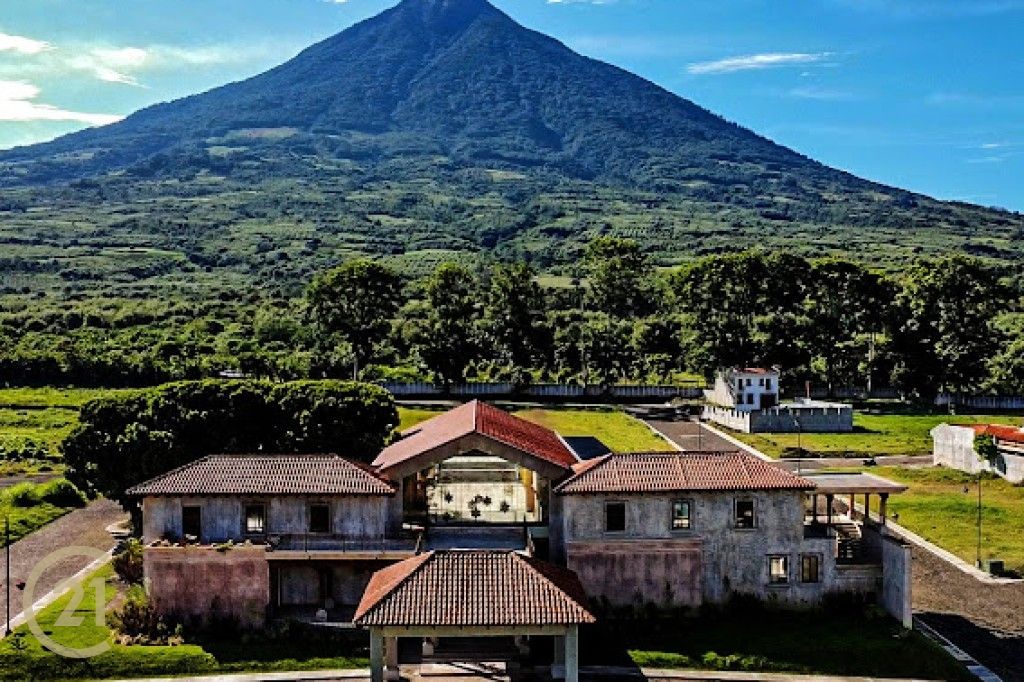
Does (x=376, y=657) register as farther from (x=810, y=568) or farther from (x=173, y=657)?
(x=810, y=568)

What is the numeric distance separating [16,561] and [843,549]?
3045cm

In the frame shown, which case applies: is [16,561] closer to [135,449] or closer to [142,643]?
[135,449]

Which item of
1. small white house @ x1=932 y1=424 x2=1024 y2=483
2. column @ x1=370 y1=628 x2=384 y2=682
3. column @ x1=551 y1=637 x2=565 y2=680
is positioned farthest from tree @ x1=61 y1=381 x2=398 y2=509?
small white house @ x1=932 y1=424 x2=1024 y2=483

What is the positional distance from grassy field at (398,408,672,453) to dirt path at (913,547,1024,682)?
83.8 ft

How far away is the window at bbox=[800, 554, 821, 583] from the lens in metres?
34.0

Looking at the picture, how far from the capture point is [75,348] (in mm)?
99375

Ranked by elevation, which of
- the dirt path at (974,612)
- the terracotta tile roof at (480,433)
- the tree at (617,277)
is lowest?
the dirt path at (974,612)

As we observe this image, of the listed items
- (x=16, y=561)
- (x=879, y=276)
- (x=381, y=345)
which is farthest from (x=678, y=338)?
(x=16, y=561)

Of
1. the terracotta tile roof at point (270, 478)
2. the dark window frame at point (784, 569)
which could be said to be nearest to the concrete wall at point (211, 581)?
the terracotta tile roof at point (270, 478)

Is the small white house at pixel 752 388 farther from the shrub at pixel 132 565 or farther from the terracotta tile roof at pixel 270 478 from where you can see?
the shrub at pixel 132 565

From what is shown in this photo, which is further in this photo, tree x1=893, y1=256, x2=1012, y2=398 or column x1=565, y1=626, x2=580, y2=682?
tree x1=893, y1=256, x2=1012, y2=398

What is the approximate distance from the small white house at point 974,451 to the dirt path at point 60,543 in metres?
42.5

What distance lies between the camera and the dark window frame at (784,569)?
3381 centimetres

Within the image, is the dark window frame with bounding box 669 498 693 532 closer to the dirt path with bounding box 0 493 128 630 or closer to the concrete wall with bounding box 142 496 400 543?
the concrete wall with bounding box 142 496 400 543
